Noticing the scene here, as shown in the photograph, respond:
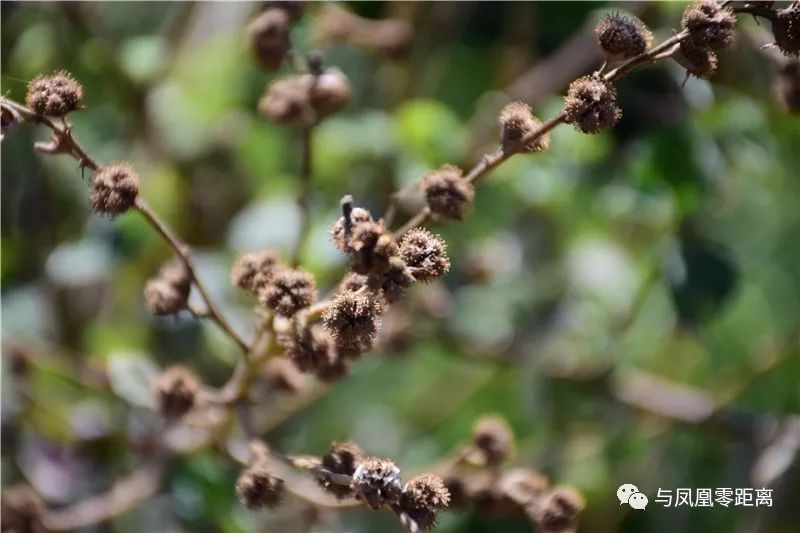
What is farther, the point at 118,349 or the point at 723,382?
the point at 723,382

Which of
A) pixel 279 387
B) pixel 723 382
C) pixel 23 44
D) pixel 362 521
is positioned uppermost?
pixel 23 44

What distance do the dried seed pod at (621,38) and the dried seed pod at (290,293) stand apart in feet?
1.07

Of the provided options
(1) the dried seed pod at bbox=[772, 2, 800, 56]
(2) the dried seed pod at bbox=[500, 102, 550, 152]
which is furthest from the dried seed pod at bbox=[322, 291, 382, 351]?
(1) the dried seed pod at bbox=[772, 2, 800, 56]

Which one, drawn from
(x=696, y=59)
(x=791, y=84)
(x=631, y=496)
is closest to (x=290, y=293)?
(x=696, y=59)

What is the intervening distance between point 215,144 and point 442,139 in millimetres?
502

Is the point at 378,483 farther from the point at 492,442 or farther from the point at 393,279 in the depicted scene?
the point at 492,442

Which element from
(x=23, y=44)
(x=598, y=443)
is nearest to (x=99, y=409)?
(x=23, y=44)

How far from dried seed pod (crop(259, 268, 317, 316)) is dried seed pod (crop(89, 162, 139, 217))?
16 centimetres

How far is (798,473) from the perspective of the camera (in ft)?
5.75

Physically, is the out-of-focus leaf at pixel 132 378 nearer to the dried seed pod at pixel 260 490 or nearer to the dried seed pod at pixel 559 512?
the dried seed pod at pixel 260 490

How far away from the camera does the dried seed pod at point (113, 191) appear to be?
94cm

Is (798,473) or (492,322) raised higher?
(492,322)

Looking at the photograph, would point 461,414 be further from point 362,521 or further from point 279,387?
point 279,387

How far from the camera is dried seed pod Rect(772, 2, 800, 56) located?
90 cm
